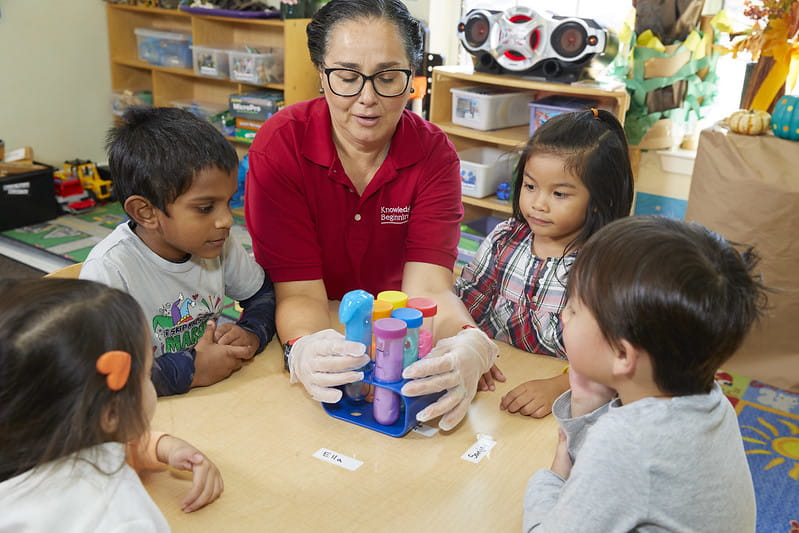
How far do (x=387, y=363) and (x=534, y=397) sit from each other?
27 centimetres

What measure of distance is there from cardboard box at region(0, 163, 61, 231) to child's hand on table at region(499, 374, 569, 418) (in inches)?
129

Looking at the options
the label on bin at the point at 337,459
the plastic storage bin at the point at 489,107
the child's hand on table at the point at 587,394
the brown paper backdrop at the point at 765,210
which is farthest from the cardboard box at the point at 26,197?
the child's hand on table at the point at 587,394

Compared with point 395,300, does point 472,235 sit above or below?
below

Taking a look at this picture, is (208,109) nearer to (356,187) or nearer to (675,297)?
(356,187)

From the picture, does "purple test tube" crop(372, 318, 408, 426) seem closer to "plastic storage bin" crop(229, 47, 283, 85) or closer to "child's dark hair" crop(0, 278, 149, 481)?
"child's dark hair" crop(0, 278, 149, 481)

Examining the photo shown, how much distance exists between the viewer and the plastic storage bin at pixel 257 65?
358 cm

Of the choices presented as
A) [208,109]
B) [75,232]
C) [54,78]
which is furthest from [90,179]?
[208,109]

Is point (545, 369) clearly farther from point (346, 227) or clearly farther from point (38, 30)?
A: point (38, 30)

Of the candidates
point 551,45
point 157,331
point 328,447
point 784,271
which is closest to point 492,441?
point 328,447

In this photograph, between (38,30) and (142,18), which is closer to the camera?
(38,30)

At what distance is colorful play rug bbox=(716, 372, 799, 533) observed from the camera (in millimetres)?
1740

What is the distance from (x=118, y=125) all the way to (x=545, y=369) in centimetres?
85

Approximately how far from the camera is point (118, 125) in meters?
1.21

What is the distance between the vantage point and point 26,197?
11.8 ft
